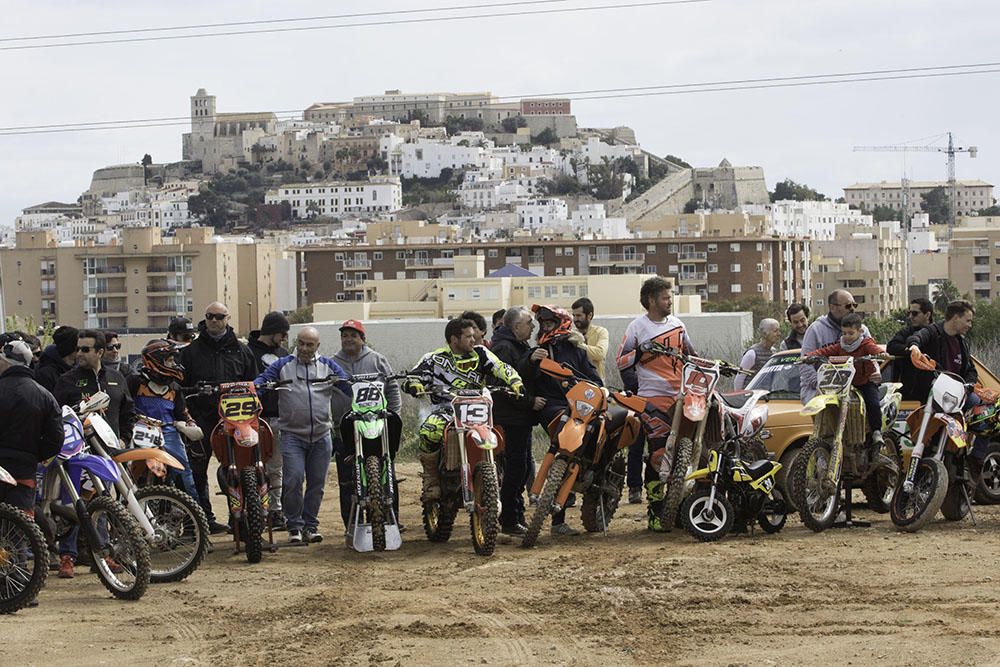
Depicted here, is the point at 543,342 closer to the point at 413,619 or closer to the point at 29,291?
the point at 413,619

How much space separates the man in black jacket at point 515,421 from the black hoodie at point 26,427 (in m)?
3.68

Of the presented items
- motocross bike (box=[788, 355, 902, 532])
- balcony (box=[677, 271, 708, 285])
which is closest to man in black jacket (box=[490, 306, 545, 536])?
motocross bike (box=[788, 355, 902, 532])

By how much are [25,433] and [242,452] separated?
2.21 meters

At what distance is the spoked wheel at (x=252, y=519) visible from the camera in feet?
40.4

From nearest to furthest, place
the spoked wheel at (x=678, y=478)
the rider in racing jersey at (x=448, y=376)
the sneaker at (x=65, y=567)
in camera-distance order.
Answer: the sneaker at (x=65, y=567)
the spoked wheel at (x=678, y=478)
the rider in racing jersey at (x=448, y=376)

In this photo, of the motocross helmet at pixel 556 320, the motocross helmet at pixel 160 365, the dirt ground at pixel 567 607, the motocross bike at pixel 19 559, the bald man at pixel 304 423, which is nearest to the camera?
the dirt ground at pixel 567 607

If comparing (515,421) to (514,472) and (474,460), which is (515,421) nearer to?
(514,472)

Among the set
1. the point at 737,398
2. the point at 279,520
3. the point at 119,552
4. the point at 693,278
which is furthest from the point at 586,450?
the point at 693,278

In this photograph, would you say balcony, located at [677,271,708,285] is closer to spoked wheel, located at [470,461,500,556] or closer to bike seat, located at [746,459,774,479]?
bike seat, located at [746,459,774,479]

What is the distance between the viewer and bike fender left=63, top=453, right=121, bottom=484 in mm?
11117

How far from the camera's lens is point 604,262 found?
15425 cm

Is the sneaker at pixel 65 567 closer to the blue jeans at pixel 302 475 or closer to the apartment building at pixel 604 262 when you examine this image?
the blue jeans at pixel 302 475

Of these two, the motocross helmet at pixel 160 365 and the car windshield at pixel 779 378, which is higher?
the motocross helmet at pixel 160 365

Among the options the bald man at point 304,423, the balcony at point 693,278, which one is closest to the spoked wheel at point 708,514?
the bald man at point 304,423
